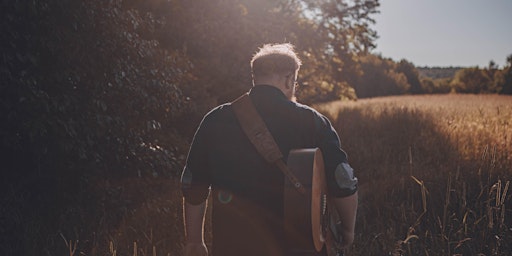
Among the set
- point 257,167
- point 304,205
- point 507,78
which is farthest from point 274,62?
point 507,78

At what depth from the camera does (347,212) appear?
2533mm

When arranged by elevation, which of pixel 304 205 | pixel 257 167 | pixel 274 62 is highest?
pixel 274 62

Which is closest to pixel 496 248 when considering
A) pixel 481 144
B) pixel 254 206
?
pixel 254 206

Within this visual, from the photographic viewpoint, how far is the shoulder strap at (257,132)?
2.32 metres

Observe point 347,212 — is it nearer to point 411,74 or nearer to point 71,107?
point 71,107

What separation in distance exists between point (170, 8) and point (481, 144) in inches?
268

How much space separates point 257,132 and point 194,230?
732 millimetres

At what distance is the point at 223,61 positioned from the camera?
12.2 m

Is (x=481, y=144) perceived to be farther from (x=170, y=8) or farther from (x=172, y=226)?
(x=170, y=8)

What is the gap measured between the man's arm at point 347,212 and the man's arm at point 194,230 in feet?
2.49

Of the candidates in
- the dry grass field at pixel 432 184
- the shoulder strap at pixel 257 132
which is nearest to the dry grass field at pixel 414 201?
the dry grass field at pixel 432 184

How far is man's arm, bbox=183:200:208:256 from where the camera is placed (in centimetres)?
272

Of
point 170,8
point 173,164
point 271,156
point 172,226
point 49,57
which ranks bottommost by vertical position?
point 172,226

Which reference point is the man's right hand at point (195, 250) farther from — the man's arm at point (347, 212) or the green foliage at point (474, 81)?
the green foliage at point (474, 81)
